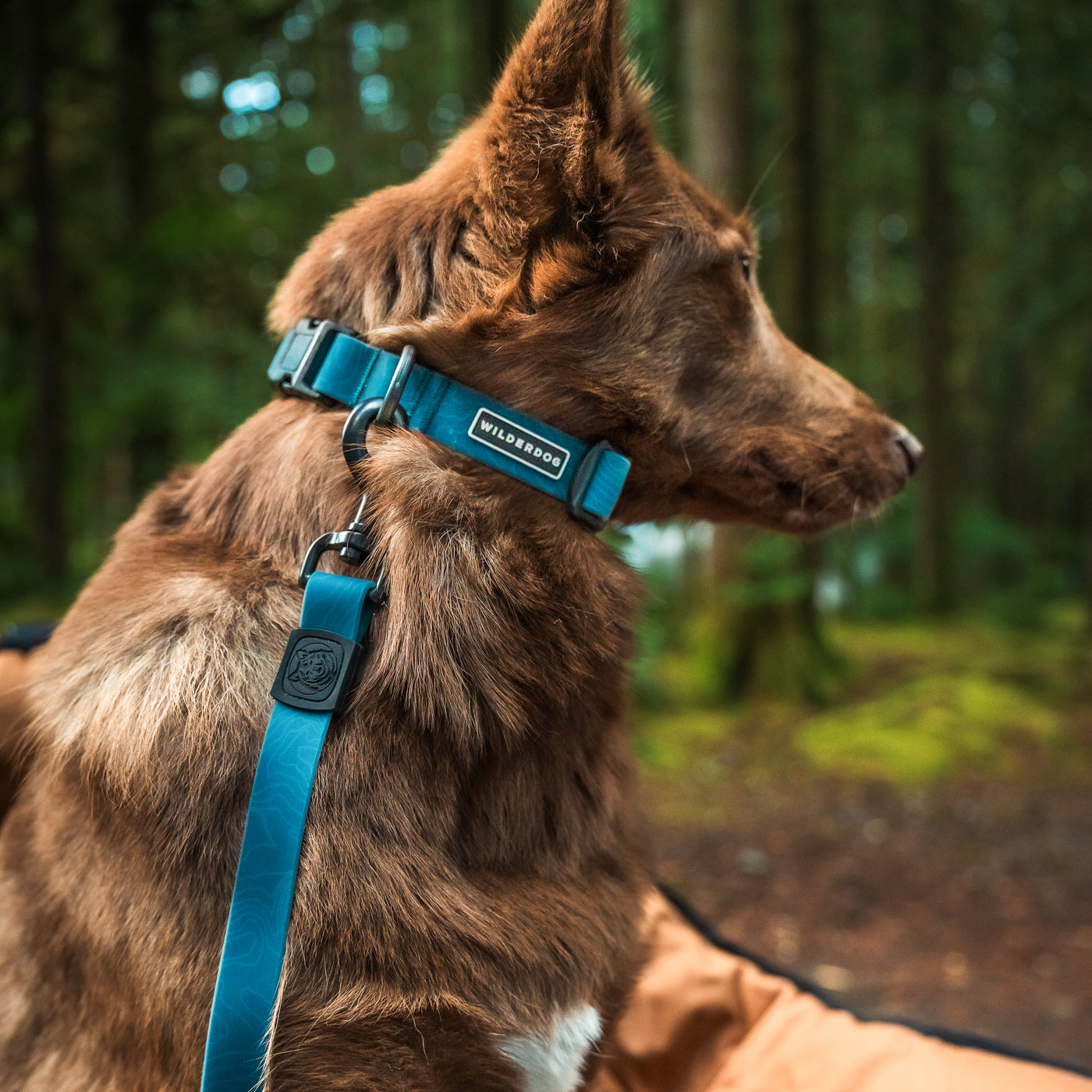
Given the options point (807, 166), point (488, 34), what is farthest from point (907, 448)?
point (807, 166)

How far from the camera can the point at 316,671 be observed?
53.4 inches

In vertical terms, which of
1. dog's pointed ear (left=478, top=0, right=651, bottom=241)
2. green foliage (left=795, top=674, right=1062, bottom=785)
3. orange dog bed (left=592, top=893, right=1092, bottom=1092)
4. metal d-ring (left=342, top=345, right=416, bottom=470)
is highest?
dog's pointed ear (left=478, top=0, right=651, bottom=241)

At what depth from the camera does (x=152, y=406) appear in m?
5.62

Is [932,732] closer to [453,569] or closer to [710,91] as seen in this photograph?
[710,91]

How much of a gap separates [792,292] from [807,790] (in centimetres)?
352

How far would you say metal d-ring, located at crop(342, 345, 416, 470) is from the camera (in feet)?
4.78

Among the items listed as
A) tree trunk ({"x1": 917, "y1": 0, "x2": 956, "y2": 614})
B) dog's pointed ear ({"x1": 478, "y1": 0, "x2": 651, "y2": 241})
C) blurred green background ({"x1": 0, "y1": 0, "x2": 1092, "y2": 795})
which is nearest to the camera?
dog's pointed ear ({"x1": 478, "y1": 0, "x2": 651, "y2": 241})

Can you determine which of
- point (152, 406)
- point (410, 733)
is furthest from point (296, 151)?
point (410, 733)

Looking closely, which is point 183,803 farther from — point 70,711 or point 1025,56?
point 1025,56

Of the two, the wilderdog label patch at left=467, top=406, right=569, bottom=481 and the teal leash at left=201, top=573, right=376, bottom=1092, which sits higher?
the wilderdog label patch at left=467, top=406, right=569, bottom=481

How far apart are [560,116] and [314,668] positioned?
0.93 meters

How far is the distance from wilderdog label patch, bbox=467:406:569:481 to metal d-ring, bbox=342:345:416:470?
129 millimetres

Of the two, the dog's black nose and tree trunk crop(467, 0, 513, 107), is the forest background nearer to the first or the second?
tree trunk crop(467, 0, 513, 107)

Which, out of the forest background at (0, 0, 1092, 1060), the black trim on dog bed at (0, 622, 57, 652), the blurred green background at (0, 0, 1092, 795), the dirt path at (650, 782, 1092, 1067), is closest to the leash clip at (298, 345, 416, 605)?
the black trim on dog bed at (0, 622, 57, 652)
